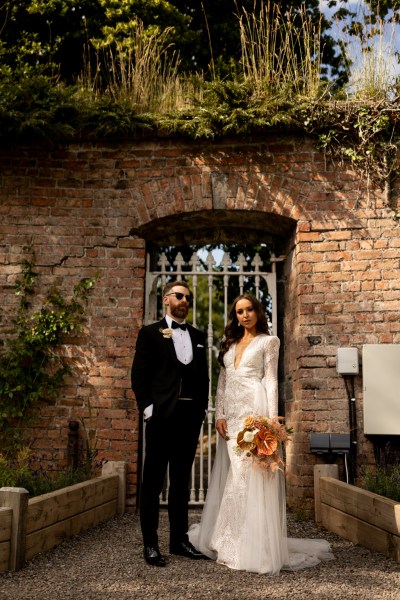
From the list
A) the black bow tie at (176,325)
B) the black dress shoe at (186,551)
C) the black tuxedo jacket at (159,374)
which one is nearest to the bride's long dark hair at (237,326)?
the black tuxedo jacket at (159,374)

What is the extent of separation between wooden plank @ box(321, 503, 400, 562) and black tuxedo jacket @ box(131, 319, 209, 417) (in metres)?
1.38

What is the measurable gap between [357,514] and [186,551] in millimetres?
1245

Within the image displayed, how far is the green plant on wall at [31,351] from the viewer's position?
5.66 m

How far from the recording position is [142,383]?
13.3 ft

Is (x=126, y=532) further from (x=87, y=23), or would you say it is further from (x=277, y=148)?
(x=87, y=23)

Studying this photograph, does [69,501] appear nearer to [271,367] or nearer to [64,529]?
[64,529]

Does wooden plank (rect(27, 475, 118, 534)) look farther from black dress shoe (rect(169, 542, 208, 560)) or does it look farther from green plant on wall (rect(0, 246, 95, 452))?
green plant on wall (rect(0, 246, 95, 452))

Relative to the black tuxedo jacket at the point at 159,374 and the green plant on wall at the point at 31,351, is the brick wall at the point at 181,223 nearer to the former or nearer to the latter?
the green plant on wall at the point at 31,351

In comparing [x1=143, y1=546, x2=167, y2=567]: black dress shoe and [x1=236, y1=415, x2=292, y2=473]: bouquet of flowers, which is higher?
[x1=236, y1=415, x2=292, y2=473]: bouquet of flowers

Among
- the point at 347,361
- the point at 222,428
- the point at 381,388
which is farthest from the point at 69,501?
the point at 381,388

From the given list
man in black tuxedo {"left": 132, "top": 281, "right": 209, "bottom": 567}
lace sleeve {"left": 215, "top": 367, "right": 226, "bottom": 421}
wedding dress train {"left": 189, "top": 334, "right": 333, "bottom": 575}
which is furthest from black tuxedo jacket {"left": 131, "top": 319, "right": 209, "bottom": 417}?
wedding dress train {"left": 189, "top": 334, "right": 333, "bottom": 575}

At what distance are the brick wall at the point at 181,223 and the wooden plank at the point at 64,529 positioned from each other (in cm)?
52

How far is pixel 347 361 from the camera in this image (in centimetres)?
556

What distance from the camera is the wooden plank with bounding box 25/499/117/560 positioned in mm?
3889
